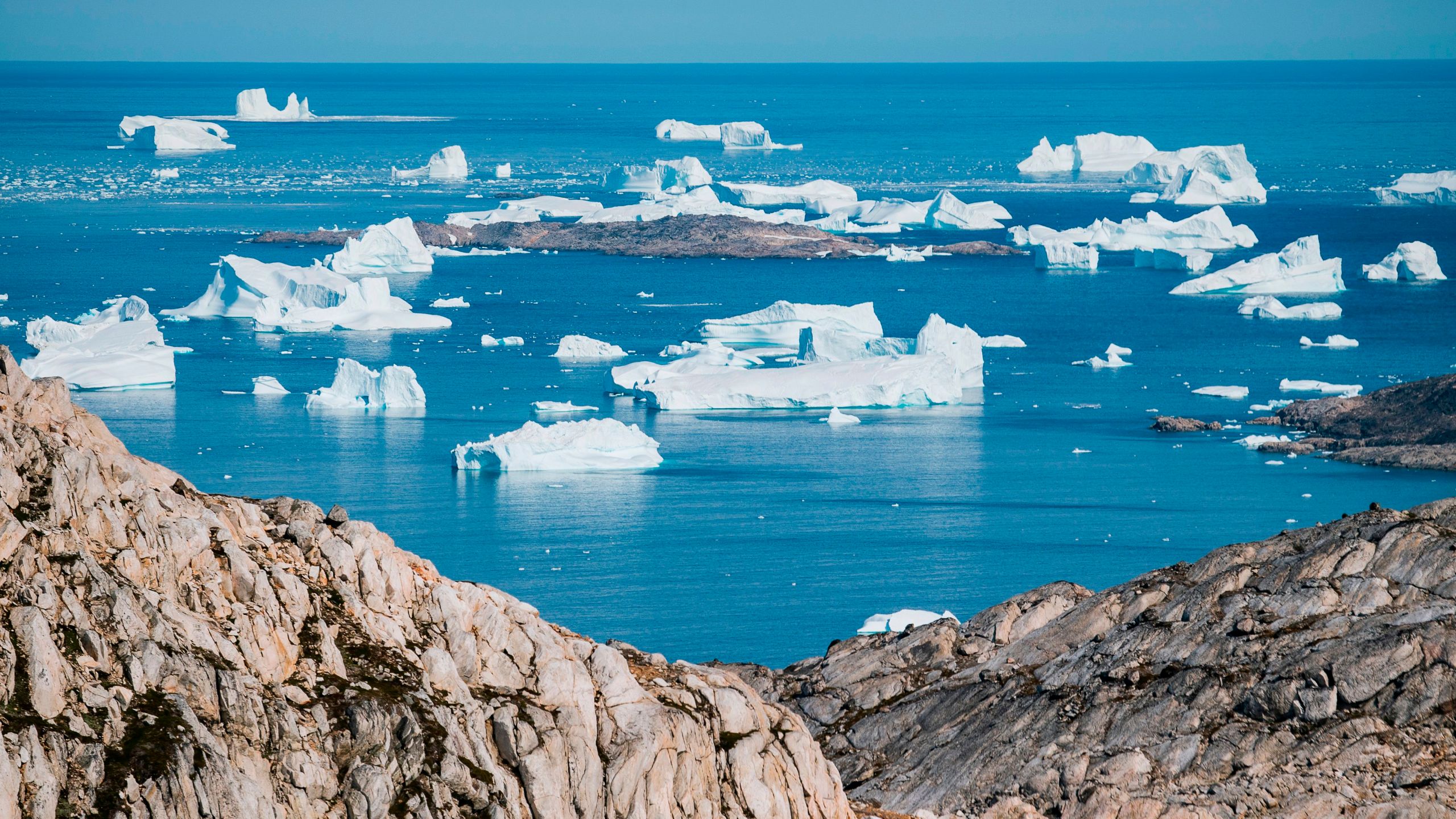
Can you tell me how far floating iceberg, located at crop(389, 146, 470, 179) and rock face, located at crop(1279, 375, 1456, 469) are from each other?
89.6 metres

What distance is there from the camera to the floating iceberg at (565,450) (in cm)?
4919

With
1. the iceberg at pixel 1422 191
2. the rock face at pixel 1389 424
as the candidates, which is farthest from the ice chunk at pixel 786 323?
the iceberg at pixel 1422 191

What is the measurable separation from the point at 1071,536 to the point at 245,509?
111 feet

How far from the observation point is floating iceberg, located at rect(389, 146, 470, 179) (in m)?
134

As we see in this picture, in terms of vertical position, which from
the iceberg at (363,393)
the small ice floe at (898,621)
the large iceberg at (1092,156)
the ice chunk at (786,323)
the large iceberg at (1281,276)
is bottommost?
the small ice floe at (898,621)

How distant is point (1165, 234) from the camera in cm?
9312

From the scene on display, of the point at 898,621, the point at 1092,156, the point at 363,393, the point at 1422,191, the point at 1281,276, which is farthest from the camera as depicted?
the point at 1092,156

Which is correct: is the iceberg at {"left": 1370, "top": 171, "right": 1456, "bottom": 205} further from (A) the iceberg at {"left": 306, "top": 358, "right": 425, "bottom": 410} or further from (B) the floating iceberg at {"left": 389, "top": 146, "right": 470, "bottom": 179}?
(A) the iceberg at {"left": 306, "top": 358, "right": 425, "bottom": 410}

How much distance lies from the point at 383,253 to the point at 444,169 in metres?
53.1

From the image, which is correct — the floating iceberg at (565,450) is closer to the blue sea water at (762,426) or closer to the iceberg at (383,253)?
the blue sea water at (762,426)

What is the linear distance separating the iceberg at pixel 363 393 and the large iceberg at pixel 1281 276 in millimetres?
41246

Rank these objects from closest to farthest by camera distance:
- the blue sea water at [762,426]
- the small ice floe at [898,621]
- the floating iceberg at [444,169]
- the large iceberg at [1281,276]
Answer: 1. the small ice floe at [898,621]
2. the blue sea water at [762,426]
3. the large iceberg at [1281,276]
4. the floating iceberg at [444,169]

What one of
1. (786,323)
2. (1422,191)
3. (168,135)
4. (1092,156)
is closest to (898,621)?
(786,323)

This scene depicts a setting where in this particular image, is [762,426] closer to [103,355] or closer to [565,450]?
[565,450]
